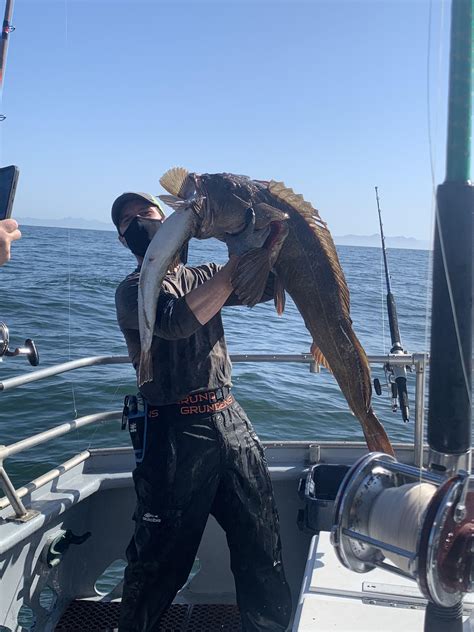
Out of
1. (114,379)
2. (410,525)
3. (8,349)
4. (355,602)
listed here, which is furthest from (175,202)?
(114,379)

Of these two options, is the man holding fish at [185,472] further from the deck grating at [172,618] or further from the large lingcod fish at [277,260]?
the deck grating at [172,618]

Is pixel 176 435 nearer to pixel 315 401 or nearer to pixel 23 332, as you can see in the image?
pixel 315 401

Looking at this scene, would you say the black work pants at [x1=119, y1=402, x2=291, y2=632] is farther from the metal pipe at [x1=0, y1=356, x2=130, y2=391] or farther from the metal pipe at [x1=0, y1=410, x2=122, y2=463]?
the metal pipe at [x1=0, y1=356, x2=130, y2=391]

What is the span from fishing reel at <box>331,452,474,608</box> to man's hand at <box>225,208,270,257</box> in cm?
115

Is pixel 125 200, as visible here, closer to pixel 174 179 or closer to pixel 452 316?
pixel 174 179

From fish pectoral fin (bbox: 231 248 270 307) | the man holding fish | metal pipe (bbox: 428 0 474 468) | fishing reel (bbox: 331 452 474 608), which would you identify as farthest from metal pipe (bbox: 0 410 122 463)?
metal pipe (bbox: 428 0 474 468)

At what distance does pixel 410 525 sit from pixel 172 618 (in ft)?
8.30

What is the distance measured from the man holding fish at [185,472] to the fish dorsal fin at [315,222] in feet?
1.14

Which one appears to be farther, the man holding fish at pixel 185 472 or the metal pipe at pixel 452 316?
the man holding fish at pixel 185 472

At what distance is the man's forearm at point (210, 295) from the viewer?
8.43 ft

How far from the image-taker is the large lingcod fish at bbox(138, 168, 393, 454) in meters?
2.60

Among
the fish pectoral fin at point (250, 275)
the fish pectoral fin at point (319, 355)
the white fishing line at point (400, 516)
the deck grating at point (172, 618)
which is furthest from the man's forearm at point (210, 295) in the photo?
the deck grating at point (172, 618)

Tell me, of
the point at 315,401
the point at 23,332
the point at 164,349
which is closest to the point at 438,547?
the point at 164,349

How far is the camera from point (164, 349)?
299 cm
